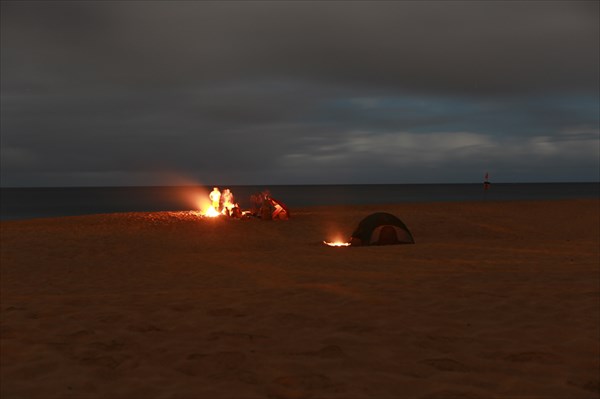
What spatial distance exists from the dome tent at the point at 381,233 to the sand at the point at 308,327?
2.94 meters

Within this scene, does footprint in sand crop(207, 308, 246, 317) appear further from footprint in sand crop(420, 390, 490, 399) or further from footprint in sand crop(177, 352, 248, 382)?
footprint in sand crop(420, 390, 490, 399)

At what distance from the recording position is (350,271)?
11781 mm

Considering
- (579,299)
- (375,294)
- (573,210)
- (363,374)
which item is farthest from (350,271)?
(573,210)

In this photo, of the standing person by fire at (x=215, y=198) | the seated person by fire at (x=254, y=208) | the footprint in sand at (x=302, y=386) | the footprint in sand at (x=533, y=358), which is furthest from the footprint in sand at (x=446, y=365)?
the standing person by fire at (x=215, y=198)

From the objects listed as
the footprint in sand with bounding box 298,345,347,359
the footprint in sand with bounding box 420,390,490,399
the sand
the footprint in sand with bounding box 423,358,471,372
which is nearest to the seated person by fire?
the sand

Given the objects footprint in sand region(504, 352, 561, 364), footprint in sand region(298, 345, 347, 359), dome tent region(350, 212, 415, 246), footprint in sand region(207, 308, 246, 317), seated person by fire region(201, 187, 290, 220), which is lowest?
footprint in sand region(504, 352, 561, 364)

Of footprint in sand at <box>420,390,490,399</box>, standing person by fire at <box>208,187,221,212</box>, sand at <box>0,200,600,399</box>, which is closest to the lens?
footprint in sand at <box>420,390,490,399</box>

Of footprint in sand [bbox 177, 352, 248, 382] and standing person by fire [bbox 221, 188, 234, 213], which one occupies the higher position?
standing person by fire [bbox 221, 188, 234, 213]

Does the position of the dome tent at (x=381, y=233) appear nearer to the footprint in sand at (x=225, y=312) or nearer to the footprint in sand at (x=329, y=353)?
the footprint in sand at (x=225, y=312)

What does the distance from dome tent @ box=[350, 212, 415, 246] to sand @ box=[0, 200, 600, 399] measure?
294 centimetres

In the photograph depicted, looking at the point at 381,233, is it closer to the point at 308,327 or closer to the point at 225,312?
the point at 225,312

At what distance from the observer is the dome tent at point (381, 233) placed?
1738cm

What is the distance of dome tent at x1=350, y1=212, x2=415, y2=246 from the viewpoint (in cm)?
1738

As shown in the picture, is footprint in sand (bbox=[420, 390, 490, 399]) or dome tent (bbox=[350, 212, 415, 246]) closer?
footprint in sand (bbox=[420, 390, 490, 399])
